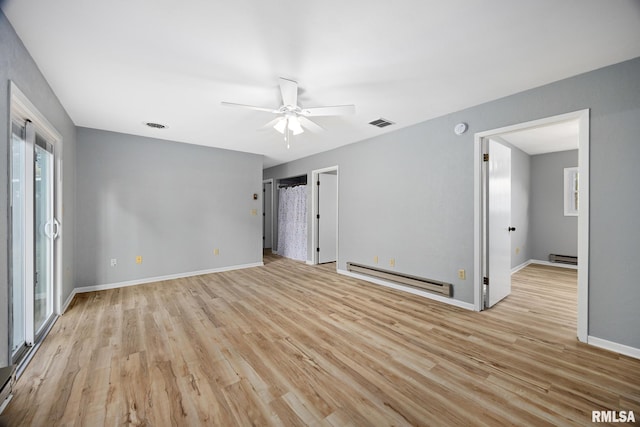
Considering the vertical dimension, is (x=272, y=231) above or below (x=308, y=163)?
below

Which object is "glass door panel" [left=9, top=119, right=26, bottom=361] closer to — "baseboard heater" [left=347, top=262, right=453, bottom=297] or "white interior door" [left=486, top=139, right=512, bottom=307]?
"baseboard heater" [left=347, top=262, right=453, bottom=297]

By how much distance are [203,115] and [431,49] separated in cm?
273

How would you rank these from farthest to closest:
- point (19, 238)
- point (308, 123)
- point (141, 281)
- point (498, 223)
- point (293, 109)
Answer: point (141, 281) < point (498, 223) < point (308, 123) < point (293, 109) < point (19, 238)

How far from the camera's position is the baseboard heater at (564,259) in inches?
203

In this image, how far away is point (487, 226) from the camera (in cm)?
302

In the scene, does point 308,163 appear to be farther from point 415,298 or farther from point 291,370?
point 291,370

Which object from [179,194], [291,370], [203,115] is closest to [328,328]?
[291,370]

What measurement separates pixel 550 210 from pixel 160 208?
7973 mm

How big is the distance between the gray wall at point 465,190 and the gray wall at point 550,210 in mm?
4050

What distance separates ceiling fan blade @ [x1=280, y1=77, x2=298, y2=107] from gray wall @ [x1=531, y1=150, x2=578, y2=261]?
6.15 meters

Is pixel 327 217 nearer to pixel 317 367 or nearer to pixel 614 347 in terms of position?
pixel 317 367

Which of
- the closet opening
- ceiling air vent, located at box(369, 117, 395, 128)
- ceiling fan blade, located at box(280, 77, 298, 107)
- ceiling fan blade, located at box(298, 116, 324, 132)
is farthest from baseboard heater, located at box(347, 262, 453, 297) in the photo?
ceiling fan blade, located at box(280, 77, 298, 107)

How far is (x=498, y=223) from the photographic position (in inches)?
128

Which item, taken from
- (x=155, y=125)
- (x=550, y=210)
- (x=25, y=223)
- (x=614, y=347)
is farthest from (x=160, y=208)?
(x=550, y=210)
